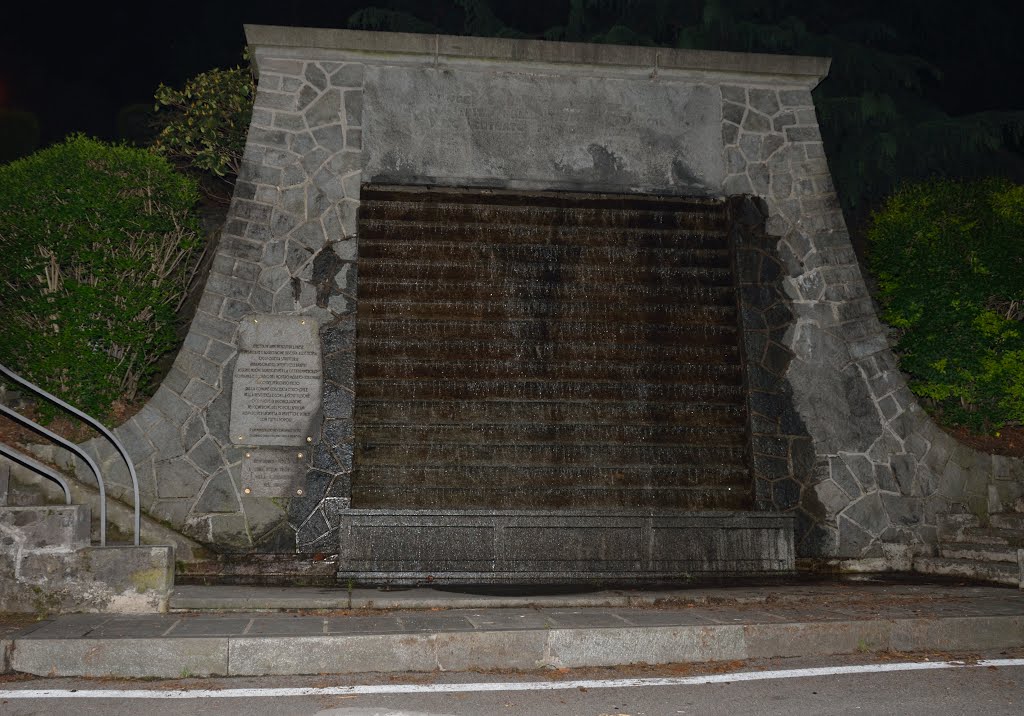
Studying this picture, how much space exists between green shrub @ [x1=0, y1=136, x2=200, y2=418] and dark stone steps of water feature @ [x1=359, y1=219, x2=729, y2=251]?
7.55 feet

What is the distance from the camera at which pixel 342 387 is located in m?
9.13

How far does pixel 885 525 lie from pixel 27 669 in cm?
810

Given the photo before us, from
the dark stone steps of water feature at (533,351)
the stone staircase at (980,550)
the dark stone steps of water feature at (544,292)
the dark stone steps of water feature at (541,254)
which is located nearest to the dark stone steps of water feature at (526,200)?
the dark stone steps of water feature at (541,254)

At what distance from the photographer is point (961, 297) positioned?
10.0 meters

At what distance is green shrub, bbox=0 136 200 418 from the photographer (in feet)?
27.9

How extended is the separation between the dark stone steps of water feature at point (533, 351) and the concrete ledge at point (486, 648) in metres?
4.06

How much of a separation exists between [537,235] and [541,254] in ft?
0.83

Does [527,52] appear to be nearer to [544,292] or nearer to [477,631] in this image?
[544,292]

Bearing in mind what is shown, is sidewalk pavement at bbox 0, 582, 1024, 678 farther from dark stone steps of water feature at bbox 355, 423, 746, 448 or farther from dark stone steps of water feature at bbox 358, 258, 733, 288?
dark stone steps of water feature at bbox 358, 258, 733, 288

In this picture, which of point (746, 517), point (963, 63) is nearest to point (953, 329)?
point (746, 517)

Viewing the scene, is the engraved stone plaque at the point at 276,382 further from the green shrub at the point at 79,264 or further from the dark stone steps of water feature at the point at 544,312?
the green shrub at the point at 79,264

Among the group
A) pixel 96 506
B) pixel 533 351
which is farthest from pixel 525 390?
pixel 96 506

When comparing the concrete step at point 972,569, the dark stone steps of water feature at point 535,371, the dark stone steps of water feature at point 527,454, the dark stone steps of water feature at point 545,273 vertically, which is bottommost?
the concrete step at point 972,569

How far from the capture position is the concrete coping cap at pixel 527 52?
32.8ft
